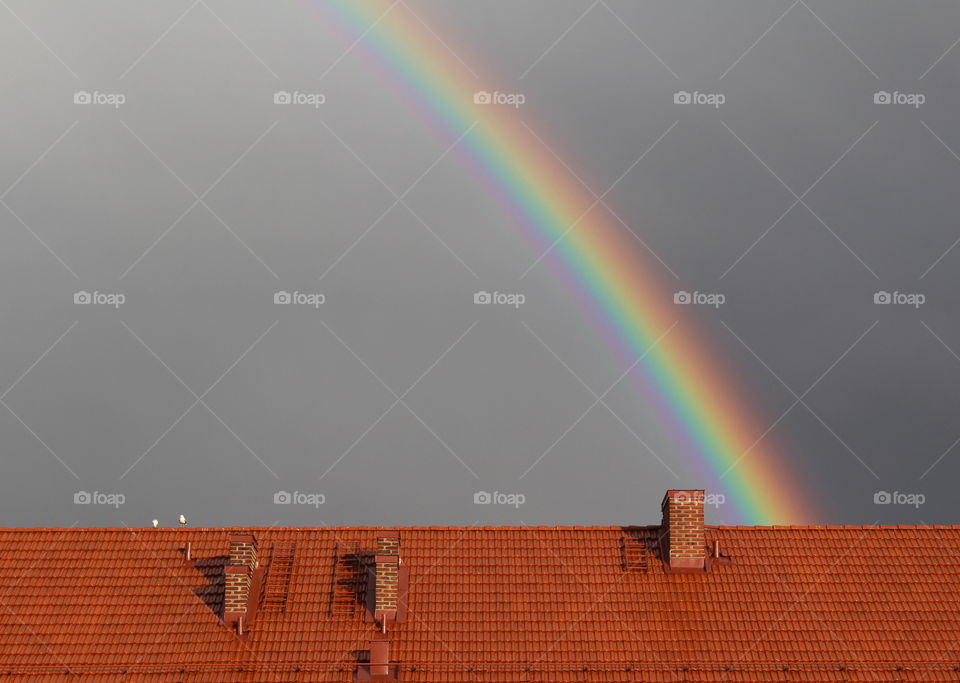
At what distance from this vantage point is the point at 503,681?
90.7 feet

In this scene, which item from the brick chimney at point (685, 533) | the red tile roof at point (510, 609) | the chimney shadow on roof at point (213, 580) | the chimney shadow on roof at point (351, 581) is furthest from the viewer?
the brick chimney at point (685, 533)

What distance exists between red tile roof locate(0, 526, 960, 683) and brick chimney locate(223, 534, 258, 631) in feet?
1.34

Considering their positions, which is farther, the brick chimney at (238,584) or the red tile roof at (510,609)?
the brick chimney at (238,584)

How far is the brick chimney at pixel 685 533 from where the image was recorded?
3042 cm

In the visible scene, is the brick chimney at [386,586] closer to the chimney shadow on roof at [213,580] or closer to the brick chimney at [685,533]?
the chimney shadow on roof at [213,580]

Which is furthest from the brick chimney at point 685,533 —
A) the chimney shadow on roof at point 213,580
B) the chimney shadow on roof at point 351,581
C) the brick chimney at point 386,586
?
the chimney shadow on roof at point 213,580

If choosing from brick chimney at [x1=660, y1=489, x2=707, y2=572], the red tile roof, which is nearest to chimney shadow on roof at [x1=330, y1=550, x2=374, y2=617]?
the red tile roof

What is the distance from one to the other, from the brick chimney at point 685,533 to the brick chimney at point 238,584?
9.47 m

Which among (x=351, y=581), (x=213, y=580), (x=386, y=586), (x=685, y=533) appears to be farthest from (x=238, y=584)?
(x=685, y=533)

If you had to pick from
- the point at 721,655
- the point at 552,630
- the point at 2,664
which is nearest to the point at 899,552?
the point at 721,655

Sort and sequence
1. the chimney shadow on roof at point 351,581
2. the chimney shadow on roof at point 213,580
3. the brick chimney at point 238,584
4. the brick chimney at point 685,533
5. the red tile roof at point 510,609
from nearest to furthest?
the red tile roof at point 510,609 < the brick chimney at point 238,584 < the chimney shadow on roof at point 351,581 < the chimney shadow on roof at point 213,580 < the brick chimney at point 685,533

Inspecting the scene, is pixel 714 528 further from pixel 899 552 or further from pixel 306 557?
pixel 306 557

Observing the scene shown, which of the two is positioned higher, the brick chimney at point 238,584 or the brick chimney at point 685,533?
the brick chimney at point 685,533

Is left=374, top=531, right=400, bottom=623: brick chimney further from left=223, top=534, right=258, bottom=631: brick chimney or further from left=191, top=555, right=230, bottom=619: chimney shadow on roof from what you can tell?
left=191, top=555, right=230, bottom=619: chimney shadow on roof
